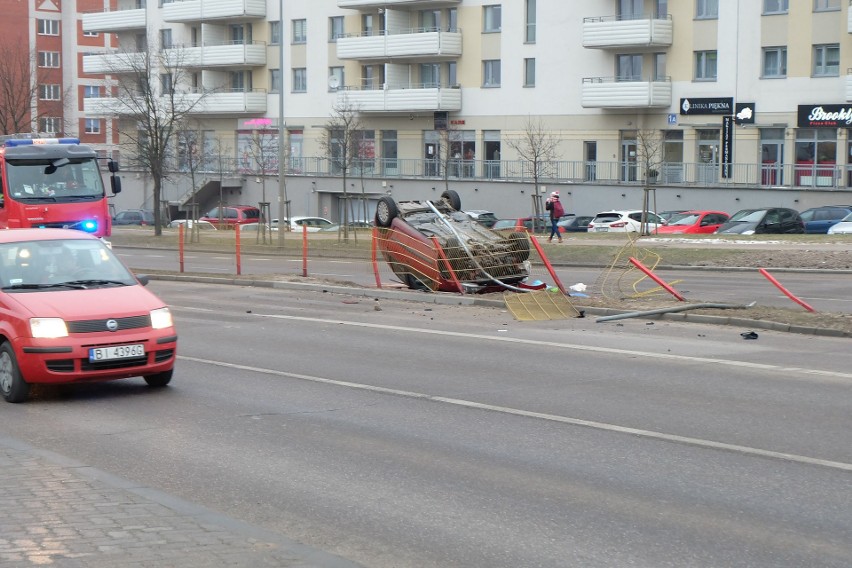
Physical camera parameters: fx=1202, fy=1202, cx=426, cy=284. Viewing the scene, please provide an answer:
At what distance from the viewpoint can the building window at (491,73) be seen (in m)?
62.5

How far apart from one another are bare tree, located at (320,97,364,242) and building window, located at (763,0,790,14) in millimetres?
20644

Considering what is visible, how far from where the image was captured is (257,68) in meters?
72.2

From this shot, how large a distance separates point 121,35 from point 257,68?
47.3 feet

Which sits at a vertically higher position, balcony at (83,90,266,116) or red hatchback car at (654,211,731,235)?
balcony at (83,90,266,116)

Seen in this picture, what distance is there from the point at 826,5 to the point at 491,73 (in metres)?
17.6

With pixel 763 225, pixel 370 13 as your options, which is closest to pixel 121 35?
pixel 370 13

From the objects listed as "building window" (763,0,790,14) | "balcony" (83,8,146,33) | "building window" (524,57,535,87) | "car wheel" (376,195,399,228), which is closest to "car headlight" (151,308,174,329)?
"car wheel" (376,195,399,228)

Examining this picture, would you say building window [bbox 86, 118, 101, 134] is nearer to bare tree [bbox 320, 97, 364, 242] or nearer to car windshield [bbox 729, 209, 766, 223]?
bare tree [bbox 320, 97, 364, 242]

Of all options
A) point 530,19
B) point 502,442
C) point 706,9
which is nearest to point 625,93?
point 706,9

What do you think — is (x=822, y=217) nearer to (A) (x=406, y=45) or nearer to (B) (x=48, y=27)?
(A) (x=406, y=45)

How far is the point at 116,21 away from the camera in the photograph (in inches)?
3071

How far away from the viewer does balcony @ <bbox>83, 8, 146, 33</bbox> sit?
77000mm

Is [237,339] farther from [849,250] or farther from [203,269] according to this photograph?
[849,250]

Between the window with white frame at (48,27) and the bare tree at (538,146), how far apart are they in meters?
48.3
